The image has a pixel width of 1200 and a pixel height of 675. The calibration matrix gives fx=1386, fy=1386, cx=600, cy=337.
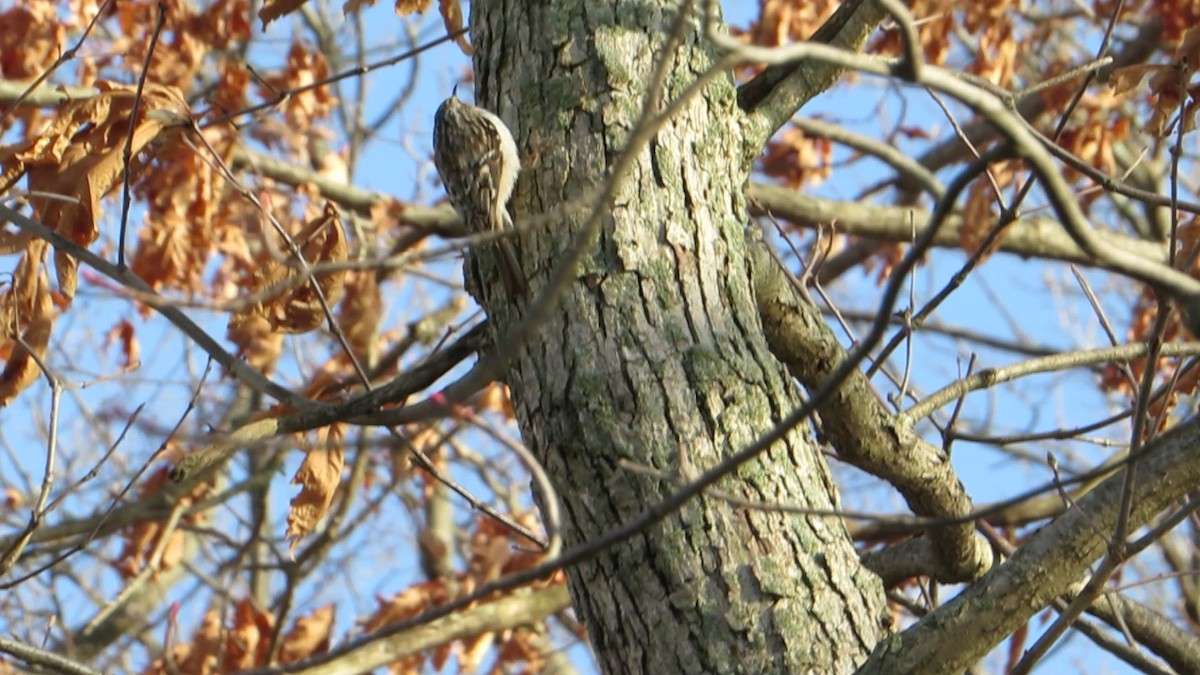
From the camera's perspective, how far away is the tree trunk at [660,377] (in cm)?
242

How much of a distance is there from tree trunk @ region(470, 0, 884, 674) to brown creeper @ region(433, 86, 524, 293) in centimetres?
4

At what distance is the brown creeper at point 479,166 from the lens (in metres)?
2.81

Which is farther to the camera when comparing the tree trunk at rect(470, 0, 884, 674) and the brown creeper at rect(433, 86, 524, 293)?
the brown creeper at rect(433, 86, 524, 293)

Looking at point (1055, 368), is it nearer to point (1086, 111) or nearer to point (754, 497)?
point (754, 497)

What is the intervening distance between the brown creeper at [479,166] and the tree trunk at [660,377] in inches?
1.5

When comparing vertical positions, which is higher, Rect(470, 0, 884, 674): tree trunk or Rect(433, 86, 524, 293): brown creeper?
Rect(433, 86, 524, 293): brown creeper

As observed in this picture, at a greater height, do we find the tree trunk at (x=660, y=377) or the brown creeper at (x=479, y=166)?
the brown creeper at (x=479, y=166)

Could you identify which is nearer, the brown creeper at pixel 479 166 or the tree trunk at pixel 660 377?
the tree trunk at pixel 660 377

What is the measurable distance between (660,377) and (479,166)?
1175 mm

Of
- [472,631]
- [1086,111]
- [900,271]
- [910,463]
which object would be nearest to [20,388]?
[910,463]

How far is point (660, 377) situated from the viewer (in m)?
2.54

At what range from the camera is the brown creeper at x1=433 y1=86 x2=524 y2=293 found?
2812mm

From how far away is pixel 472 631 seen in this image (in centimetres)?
545

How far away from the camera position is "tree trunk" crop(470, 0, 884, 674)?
2424 millimetres
